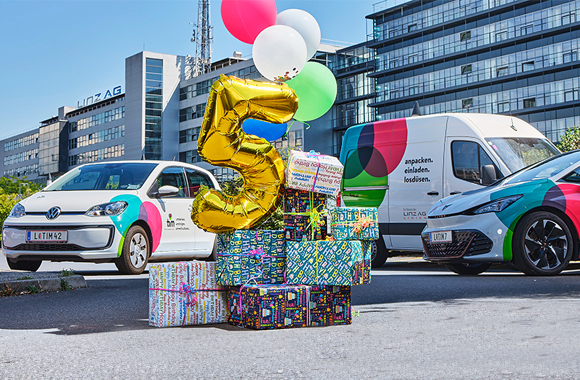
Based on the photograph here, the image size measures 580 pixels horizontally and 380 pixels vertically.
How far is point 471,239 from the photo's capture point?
791cm

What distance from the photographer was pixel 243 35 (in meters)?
6.29

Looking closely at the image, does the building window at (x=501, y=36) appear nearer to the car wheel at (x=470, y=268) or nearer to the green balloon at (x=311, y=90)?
the car wheel at (x=470, y=268)

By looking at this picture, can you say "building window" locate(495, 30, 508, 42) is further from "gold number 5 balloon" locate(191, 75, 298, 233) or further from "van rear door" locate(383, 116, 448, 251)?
"gold number 5 balloon" locate(191, 75, 298, 233)

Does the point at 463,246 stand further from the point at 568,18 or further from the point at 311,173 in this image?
the point at 568,18

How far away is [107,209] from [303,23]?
12.2 ft

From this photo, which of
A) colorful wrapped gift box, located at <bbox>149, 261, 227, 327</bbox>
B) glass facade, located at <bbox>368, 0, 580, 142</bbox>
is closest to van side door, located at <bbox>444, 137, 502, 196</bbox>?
colorful wrapped gift box, located at <bbox>149, 261, 227, 327</bbox>

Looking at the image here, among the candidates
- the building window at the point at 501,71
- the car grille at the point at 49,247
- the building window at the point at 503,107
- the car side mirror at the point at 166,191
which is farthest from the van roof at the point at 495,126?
the building window at the point at 501,71

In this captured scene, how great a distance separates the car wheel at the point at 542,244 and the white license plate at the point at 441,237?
2.66ft

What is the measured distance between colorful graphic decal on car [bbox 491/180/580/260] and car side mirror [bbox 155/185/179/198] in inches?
166

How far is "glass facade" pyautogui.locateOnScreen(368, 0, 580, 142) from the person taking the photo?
212 ft

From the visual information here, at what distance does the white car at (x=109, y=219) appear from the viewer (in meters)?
8.43

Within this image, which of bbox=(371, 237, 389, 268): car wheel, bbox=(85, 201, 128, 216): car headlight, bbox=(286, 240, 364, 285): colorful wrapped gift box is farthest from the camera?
bbox=(371, 237, 389, 268): car wheel

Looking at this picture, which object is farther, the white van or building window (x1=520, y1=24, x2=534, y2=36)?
building window (x1=520, y1=24, x2=534, y2=36)

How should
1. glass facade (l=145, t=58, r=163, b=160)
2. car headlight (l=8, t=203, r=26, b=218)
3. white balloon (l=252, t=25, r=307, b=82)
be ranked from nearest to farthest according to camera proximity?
white balloon (l=252, t=25, r=307, b=82) → car headlight (l=8, t=203, r=26, b=218) → glass facade (l=145, t=58, r=163, b=160)
